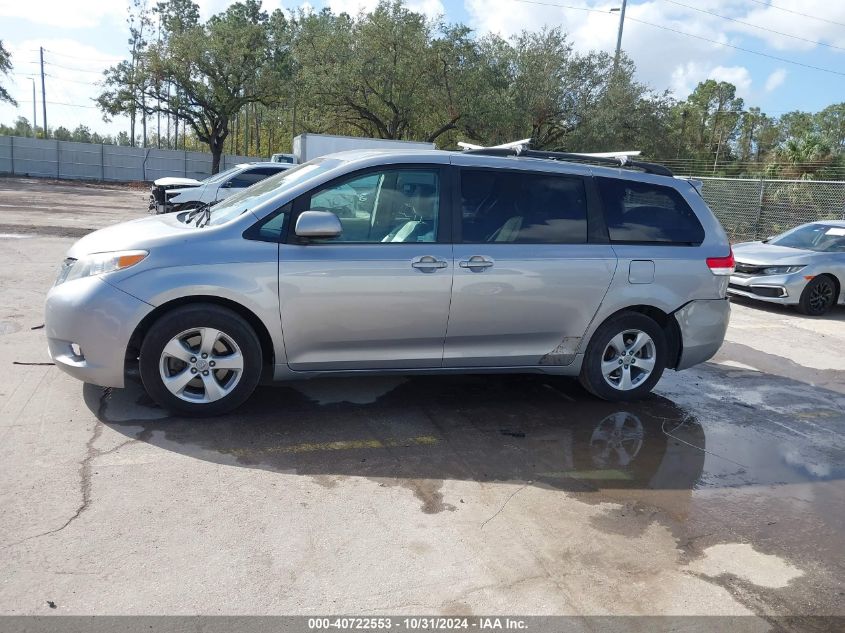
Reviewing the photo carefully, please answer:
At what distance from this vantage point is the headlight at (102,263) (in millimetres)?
4473

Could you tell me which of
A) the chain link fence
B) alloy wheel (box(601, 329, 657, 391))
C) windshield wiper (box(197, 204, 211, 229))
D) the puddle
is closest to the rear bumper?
alloy wheel (box(601, 329, 657, 391))

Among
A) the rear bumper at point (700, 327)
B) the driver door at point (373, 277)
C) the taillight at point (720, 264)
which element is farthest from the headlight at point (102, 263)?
the taillight at point (720, 264)

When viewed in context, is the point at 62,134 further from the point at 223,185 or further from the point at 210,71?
the point at 223,185

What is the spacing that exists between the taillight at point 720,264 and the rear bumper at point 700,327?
0.24 m

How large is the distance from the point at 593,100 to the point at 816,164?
10.3 m

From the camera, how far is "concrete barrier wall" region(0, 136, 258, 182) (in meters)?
39.8

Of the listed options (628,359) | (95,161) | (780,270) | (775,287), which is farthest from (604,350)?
(95,161)

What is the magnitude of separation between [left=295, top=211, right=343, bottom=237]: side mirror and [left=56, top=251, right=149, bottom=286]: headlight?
3.28 feet

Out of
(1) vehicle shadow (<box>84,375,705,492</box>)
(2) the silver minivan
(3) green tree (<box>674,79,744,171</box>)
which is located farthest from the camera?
(3) green tree (<box>674,79,744,171</box>)

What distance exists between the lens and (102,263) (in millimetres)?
4516

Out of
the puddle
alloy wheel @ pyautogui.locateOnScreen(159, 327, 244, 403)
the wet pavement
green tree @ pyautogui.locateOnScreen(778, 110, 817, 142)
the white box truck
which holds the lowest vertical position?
the puddle

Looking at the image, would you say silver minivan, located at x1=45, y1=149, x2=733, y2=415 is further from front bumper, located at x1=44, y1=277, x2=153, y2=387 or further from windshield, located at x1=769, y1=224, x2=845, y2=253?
windshield, located at x1=769, y1=224, x2=845, y2=253

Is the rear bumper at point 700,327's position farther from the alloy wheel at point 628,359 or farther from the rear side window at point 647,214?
the rear side window at point 647,214

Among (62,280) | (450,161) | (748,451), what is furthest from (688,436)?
(62,280)
